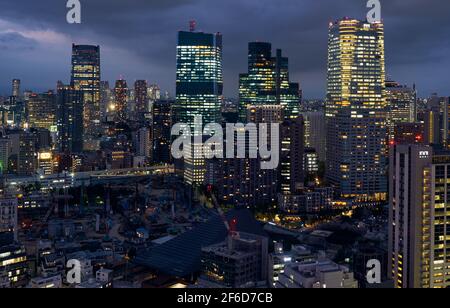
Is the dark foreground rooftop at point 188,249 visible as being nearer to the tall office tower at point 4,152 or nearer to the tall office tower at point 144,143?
the tall office tower at point 4,152

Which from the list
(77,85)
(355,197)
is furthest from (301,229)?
(77,85)

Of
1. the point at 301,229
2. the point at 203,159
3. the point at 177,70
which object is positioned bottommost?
the point at 301,229

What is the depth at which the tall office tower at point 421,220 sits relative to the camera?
7137 millimetres

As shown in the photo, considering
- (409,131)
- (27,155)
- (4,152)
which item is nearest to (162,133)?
(27,155)

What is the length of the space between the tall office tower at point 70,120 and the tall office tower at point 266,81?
7.72 meters

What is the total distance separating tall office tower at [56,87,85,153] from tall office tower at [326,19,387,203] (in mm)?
12866

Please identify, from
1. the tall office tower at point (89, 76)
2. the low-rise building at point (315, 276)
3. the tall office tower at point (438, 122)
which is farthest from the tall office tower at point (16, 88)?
the low-rise building at point (315, 276)

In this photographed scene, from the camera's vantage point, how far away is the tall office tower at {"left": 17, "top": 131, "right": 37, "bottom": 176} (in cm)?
2146

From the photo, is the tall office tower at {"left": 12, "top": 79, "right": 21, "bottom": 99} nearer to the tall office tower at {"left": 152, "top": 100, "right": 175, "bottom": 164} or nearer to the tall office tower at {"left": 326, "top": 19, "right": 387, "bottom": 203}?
the tall office tower at {"left": 152, "top": 100, "right": 175, "bottom": 164}

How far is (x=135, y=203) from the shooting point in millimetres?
16344

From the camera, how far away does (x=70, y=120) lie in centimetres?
2762

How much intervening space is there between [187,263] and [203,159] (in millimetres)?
10753

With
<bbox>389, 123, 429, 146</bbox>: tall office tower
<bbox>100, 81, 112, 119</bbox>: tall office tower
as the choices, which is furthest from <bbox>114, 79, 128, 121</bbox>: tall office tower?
<bbox>389, 123, 429, 146</bbox>: tall office tower
